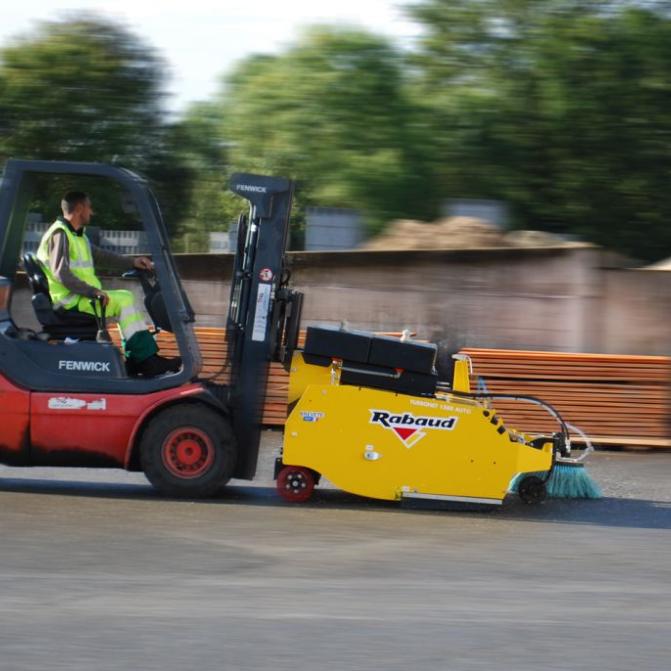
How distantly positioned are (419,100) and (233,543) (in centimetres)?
1652

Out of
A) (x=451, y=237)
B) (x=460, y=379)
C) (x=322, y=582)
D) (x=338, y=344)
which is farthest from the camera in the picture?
(x=451, y=237)

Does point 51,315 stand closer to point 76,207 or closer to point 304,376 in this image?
point 76,207

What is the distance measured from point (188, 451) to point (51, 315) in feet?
4.24

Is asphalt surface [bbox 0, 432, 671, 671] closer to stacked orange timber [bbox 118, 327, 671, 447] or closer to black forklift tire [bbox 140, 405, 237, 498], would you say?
black forklift tire [bbox 140, 405, 237, 498]

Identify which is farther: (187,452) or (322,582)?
(187,452)

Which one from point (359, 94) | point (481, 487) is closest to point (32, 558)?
point (481, 487)

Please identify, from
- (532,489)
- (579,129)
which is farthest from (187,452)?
(579,129)

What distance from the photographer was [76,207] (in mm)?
8500

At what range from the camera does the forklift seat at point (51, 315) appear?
8.55 meters

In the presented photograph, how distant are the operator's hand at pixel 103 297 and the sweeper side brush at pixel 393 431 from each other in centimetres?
135

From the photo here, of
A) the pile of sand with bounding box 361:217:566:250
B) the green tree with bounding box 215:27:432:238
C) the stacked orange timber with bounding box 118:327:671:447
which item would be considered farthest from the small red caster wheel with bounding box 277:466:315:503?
the green tree with bounding box 215:27:432:238

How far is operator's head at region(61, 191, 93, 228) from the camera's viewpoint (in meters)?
8.48

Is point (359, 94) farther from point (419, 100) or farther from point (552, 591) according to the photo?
point (552, 591)

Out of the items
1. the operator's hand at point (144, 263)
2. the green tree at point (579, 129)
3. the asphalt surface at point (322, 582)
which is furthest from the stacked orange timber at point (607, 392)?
the green tree at point (579, 129)
